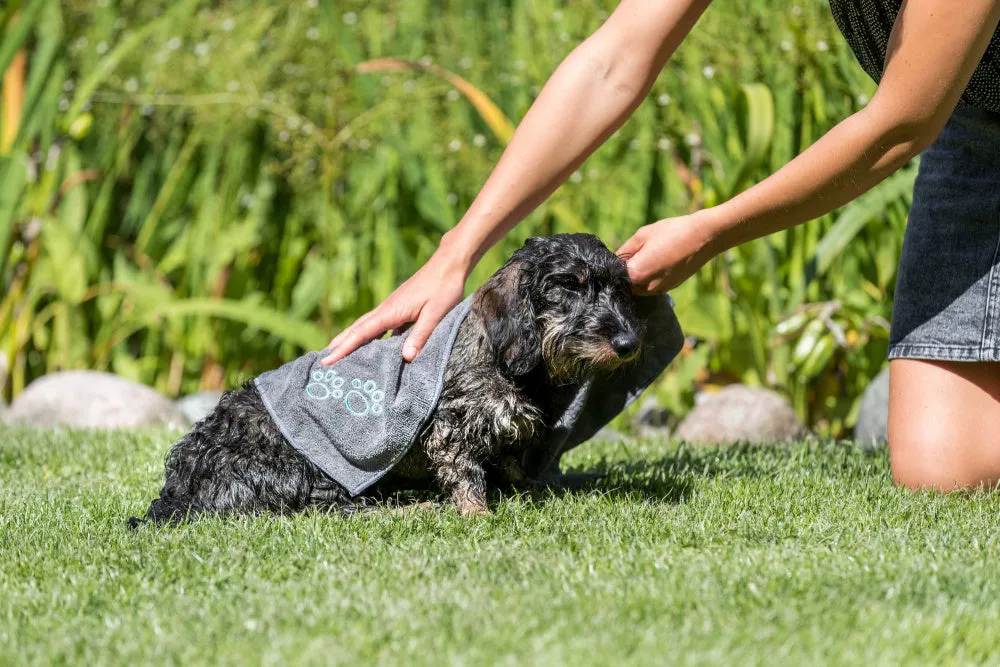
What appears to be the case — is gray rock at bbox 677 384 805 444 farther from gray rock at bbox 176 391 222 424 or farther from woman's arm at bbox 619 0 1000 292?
gray rock at bbox 176 391 222 424

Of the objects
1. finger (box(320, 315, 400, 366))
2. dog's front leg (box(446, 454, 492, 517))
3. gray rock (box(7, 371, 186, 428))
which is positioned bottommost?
gray rock (box(7, 371, 186, 428))

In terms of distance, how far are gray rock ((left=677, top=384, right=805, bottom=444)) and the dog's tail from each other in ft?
9.56

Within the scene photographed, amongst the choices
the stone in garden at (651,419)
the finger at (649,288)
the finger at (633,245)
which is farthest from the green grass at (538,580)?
the stone in garden at (651,419)

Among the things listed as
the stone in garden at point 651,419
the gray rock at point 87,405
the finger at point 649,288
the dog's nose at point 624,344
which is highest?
the finger at point 649,288

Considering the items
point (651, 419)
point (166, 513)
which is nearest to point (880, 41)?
point (166, 513)

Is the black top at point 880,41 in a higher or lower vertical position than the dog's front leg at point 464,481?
higher

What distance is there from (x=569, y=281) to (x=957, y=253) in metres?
1.53

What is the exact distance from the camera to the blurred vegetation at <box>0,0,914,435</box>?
5648 mm

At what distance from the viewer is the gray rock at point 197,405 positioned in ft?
20.6

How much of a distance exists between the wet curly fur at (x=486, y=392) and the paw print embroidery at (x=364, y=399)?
6.8 inches

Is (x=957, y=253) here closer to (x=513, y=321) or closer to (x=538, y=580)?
(x=513, y=321)

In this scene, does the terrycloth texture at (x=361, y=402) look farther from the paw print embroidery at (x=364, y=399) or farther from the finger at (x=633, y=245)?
the finger at (x=633, y=245)

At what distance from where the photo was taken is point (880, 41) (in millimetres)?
3732

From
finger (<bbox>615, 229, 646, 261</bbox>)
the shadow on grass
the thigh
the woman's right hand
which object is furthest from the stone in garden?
the woman's right hand
